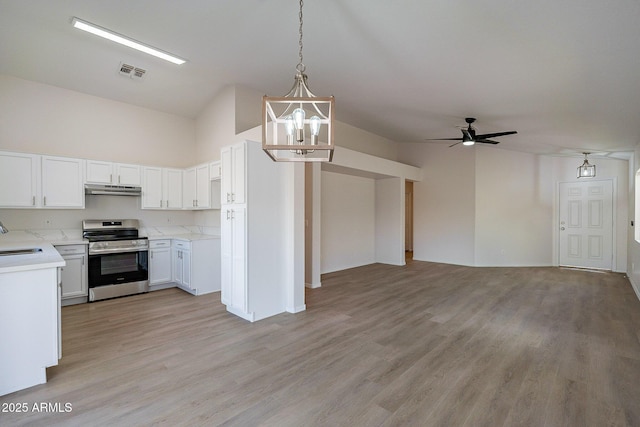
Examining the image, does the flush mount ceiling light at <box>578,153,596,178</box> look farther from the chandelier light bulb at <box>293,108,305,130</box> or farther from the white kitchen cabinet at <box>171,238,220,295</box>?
the white kitchen cabinet at <box>171,238,220,295</box>

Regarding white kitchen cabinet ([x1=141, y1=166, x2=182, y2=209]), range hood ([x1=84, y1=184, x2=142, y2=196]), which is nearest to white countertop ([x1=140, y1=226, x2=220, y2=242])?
white kitchen cabinet ([x1=141, y1=166, x2=182, y2=209])

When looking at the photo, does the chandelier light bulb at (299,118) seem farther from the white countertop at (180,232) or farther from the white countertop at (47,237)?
the white countertop at (47,237)

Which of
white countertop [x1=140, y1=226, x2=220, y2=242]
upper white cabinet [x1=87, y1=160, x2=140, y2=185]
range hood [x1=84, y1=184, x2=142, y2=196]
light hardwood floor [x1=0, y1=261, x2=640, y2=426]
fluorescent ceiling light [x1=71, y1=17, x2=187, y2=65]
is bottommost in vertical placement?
light hardwood floor [x1=0, y1=261, x2=640, y2=426]

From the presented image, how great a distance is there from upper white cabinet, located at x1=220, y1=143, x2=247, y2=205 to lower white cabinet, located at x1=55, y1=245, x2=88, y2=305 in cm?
234

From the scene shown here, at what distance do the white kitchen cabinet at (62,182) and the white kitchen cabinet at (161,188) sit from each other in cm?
87

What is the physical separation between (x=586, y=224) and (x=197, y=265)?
27.9 feet

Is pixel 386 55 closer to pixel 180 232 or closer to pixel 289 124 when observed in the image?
pixel 289 124

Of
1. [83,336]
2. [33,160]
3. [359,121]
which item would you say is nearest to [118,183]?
[33,160]

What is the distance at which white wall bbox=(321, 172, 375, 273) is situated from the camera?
21.4 feet

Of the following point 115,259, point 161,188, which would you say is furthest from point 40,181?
point 161,188

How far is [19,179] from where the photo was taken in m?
3.97

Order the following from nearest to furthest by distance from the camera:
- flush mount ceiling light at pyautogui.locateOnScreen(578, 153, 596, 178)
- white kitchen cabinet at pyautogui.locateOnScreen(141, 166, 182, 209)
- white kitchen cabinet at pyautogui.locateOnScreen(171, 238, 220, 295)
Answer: white kitchen cabinet at pyautogui.locateOnScreen(171, 238, 220, 295) < white kitchen cabinet at pyautogui.locateOnScreen(141, 166, 182, 209) < flush mount ceiling light at pyautogui.locateOnScreen(578, 153, 596, 178)

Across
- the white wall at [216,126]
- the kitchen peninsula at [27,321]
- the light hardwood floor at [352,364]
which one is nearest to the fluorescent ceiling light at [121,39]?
the white wall at [216,126]

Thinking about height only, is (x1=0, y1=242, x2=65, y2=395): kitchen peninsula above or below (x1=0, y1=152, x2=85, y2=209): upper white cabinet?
A: below
